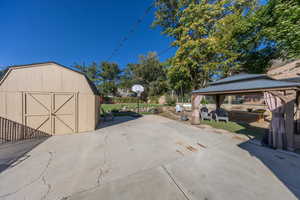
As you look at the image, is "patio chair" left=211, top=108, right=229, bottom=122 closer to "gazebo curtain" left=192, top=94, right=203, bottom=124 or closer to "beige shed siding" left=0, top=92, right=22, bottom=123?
"gazebo curtain" left=192, top=94, right=203, bottom=124

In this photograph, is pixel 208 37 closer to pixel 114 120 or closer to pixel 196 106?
pixel 196 106

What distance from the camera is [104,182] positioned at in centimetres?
238

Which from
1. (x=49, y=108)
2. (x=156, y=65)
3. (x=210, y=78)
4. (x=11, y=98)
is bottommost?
(x=49, y=108)

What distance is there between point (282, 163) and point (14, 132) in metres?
9.97

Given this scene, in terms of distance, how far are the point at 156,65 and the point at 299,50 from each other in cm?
2634

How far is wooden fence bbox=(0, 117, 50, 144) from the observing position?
451 cm

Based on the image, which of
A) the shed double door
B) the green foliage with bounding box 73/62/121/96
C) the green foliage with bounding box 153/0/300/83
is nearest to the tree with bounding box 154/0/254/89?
the green foliage with bounding box 153/0/300/83

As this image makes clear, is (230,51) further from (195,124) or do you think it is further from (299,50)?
(195,124)

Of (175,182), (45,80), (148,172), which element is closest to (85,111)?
(45,80)

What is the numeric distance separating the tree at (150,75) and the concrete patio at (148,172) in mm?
27032

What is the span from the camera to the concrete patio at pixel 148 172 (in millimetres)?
2094

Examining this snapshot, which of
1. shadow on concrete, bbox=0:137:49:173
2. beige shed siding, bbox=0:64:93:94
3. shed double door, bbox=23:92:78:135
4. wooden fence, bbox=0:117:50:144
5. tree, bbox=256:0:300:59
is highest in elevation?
tree, bbox=256:0:300:59

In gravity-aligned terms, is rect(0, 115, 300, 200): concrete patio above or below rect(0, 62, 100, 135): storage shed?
below

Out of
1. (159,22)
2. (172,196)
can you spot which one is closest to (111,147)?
(172,196)
